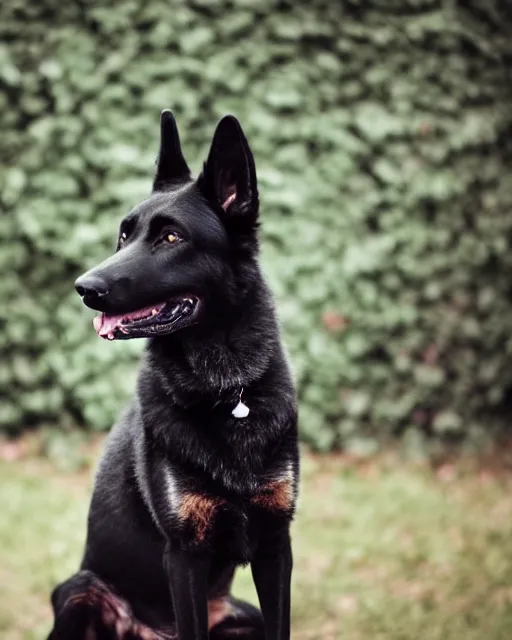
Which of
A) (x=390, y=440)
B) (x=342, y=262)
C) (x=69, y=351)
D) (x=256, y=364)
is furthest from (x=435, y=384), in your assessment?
(x=256, y=364)

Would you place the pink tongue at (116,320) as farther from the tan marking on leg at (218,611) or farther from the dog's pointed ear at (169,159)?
the tan marking on leg at (218,611)

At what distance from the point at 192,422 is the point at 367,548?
2.43 meters

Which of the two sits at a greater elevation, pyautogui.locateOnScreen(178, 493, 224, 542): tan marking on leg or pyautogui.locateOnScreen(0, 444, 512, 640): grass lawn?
pyautogui.locateOnScreen(178, 493, 224, 542): tan marking on leg

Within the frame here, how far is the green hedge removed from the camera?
4965 millimetres

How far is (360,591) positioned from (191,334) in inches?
87.0

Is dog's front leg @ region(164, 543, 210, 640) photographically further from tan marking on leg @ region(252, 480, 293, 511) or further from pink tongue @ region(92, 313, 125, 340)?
pink tongue @ region(92, 313, 125, 340)

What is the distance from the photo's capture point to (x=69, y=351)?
521cm

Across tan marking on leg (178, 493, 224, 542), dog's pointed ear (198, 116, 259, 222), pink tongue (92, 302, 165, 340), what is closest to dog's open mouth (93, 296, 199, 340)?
pink tongue (92, 302, 165, 340)

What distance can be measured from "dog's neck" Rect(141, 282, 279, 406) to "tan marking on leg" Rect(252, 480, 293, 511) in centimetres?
26

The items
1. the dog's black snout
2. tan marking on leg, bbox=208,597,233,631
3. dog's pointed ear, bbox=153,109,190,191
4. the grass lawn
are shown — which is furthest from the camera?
the grass lawn

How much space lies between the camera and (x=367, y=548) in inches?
166

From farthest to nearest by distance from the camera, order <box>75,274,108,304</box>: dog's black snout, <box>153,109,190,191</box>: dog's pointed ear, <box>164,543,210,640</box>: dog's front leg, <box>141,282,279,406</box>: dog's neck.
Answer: <box>153,109,190,191</box>: dog's pointed ear
<box>141,282,279,406</box>: dog's neck
<box>164,543,210,640</box>: dog's front leg
<box>75,274,108,304</box>: dog's black snout

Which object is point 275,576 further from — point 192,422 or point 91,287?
point 91,287

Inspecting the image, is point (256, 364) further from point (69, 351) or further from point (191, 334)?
point (69, 351)
